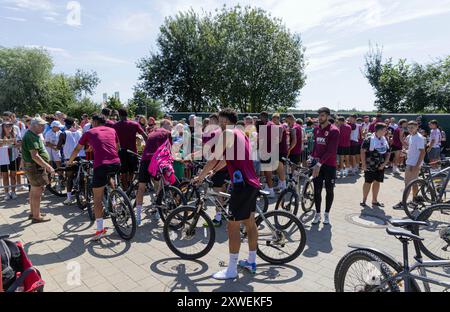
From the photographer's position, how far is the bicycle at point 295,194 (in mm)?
5734

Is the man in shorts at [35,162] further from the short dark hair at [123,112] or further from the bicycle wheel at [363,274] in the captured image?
the bicycle wheel at [363,274]

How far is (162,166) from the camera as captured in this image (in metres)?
5.54

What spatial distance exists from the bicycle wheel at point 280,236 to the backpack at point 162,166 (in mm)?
2051

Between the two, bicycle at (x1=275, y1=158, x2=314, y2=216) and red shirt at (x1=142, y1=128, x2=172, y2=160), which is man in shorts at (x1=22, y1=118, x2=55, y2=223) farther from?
bicycle at (x1=275, y1=158, x2=314, y2=216)

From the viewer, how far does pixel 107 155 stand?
200 inches

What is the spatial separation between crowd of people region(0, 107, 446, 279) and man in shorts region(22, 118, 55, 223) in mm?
16

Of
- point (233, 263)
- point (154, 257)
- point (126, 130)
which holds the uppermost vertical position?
point (126, 130)

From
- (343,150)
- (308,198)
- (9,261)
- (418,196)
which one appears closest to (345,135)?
(343,150)

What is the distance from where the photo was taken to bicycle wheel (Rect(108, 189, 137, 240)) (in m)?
5.04

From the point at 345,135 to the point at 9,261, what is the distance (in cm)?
998

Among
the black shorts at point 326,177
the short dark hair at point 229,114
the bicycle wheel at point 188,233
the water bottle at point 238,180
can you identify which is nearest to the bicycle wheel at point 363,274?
the water bottle at point 238,180

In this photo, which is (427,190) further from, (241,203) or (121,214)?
(121,214)
